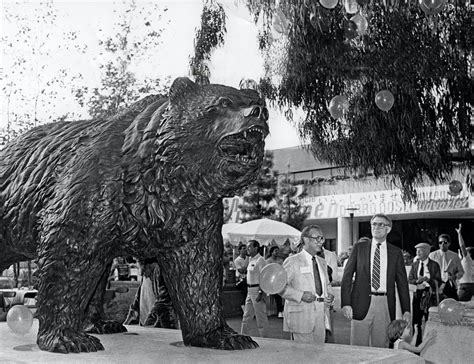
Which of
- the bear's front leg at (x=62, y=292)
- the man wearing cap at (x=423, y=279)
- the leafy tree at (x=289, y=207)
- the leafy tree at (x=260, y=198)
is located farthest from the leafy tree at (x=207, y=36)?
the leafy tree at (x=289, y=207)

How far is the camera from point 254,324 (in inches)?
304

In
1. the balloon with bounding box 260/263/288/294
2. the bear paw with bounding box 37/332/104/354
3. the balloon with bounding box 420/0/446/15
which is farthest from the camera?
the balloon with bounding box 420/0/446/15

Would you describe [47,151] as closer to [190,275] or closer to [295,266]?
[190,275]

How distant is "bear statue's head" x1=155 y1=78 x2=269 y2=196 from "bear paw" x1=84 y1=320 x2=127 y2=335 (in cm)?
93

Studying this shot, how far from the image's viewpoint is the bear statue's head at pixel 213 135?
1.66m

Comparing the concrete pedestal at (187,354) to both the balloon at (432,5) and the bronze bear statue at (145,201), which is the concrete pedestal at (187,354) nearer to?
the bronze bear statue at (145,201)

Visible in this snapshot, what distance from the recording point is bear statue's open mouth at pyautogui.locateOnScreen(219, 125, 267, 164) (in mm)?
1655

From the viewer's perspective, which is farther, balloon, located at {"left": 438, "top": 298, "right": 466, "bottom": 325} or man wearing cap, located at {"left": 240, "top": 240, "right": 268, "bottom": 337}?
man wearing cap, located at {"left": 240, "top": 240, "right": 268, "bottom": 337}

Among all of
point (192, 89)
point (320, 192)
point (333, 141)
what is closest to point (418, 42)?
point (333, 141)

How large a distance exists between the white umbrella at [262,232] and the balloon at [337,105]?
516 centimetres

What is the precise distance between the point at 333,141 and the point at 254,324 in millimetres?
2865

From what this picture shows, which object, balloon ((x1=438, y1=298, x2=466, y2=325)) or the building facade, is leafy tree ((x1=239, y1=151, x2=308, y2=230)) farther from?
balloon ((x1=438, y1=298, x2=466, y2=325))

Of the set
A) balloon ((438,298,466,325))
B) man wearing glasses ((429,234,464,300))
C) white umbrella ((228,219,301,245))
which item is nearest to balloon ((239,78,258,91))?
balloon ((438,298,466,325))

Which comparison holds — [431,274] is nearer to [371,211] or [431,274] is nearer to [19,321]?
[19,321]
